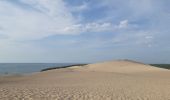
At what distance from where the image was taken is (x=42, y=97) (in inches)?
422

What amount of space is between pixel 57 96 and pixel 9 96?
2127mm

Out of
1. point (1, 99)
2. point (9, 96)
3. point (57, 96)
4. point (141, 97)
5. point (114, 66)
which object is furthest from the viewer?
point (114, 66)

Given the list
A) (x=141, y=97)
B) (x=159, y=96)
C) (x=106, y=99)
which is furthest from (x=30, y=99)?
(x=159, y=96)

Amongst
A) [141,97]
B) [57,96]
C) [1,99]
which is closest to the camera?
[1,99]

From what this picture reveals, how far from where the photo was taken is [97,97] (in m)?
11.6

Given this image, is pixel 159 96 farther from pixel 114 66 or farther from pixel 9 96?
pixel 114 66

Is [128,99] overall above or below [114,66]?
below

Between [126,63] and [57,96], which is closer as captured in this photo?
[57,96]

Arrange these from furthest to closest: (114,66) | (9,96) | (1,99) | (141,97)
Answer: (114,66), (141,97), (9,96), (1,99)

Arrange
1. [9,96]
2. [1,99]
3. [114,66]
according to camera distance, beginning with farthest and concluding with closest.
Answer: [114,66] → [9,96] → [1,99]

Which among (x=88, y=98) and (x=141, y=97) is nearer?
(x=88, y=98)

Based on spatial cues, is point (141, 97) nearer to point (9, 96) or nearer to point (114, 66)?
point (9, 96)

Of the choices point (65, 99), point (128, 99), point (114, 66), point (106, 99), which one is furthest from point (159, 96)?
point (114, 66)

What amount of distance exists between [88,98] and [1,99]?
3.84 metres
